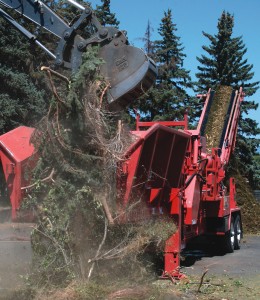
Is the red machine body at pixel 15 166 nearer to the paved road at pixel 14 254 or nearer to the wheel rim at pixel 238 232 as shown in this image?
the paved road at pixel 14 254

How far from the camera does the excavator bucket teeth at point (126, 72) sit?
756cm

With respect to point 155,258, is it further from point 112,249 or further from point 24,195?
point 24,195

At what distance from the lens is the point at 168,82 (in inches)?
1256

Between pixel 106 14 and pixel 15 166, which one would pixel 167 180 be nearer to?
pixel 15 166

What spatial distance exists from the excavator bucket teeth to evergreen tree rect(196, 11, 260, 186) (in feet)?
89.5

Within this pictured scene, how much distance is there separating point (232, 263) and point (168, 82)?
2094 centimetres

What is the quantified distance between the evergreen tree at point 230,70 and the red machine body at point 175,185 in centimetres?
2153

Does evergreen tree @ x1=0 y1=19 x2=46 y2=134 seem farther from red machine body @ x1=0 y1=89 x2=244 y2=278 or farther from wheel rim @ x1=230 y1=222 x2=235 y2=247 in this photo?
red machine body @ x1=0 y1=89 x2=244 y2=278

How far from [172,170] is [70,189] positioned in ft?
9.05

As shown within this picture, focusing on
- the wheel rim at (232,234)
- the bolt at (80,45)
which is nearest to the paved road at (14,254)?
the bolt at (80,45)

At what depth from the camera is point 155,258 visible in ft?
29.3

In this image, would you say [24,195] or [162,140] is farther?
[162,140]

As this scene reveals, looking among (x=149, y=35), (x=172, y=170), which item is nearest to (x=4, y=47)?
(x=149, y=35)

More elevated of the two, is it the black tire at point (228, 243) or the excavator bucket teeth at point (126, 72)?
the excavator bucket teeth at point (126, 72)
